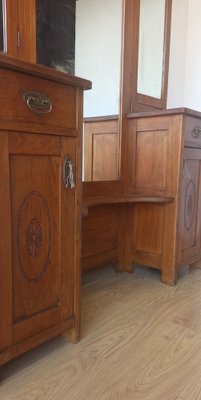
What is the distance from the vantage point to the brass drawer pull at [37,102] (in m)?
0.87

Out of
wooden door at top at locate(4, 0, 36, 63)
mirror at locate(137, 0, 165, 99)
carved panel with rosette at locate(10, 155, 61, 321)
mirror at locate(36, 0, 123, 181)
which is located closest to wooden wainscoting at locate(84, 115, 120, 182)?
mirror at locate(36, 0, 123, 181)

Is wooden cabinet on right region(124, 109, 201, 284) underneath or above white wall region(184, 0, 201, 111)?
underneath

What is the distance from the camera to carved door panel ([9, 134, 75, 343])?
895 millimetres

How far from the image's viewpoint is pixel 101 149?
172 cm

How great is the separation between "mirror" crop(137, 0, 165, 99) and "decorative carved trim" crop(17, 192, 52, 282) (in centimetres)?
117

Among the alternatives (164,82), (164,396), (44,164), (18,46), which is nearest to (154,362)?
(164,396)

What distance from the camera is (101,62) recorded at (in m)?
1.63

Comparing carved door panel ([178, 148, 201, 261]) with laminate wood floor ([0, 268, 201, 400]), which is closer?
laminate wood floor ([0, 268, 201, 400])

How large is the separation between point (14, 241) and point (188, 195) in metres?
1.11

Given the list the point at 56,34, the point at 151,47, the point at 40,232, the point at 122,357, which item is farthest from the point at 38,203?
the point at 151,47

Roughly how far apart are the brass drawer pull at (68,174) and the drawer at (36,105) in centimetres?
9

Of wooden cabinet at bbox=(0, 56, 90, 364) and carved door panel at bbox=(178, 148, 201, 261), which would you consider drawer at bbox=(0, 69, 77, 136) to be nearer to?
wooden cabinet at bbox=(0, 56, 90, 364)

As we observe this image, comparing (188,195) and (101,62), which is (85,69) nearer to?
(101,62)

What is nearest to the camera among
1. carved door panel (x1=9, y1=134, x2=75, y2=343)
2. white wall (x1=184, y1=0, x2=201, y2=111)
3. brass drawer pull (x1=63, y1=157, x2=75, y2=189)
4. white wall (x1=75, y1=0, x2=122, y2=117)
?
carved door panel (x1=9, y1=134, x2=75, y2=343)
